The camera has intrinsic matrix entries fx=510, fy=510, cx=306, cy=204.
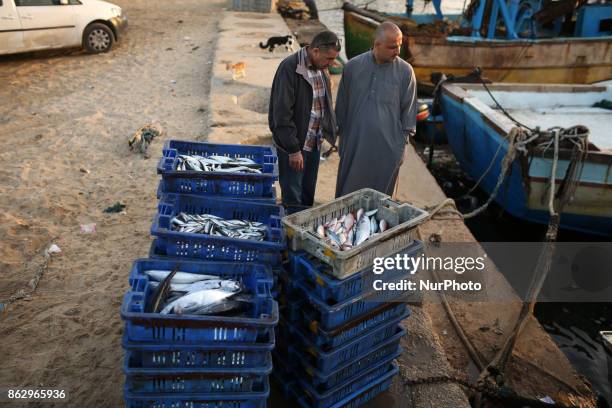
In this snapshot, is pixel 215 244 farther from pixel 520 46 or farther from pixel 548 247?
pixel 520 46

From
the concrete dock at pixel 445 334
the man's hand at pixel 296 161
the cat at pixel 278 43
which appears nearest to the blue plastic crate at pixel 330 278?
the concrete dock at pixel 445 334

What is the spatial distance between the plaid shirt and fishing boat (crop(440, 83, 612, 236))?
3.52 metres

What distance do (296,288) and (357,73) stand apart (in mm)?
2431

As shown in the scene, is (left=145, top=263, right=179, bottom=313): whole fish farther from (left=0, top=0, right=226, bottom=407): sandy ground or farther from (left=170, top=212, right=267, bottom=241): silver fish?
(left=0, top=0, right=226, bottom=407): sandy ground

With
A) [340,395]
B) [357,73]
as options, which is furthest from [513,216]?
[340,395]

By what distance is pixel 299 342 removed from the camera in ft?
10.9

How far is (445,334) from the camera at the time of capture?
196 inches

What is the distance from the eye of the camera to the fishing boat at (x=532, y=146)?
7051 mm

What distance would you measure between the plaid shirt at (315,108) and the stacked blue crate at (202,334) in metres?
1.66

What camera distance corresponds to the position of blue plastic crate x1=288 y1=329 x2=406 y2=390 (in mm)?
3219

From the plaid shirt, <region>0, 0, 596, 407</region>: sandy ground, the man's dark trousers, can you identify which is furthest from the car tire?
the plaid shirt

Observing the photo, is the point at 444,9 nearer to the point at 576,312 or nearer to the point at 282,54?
the point at 282,54

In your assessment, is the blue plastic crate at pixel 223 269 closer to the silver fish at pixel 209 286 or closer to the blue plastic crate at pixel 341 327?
the silver fish at pixel 209 286

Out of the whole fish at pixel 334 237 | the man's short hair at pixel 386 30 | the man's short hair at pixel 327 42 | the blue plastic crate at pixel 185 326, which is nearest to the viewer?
the blue plastic crate at pixel 185 326
